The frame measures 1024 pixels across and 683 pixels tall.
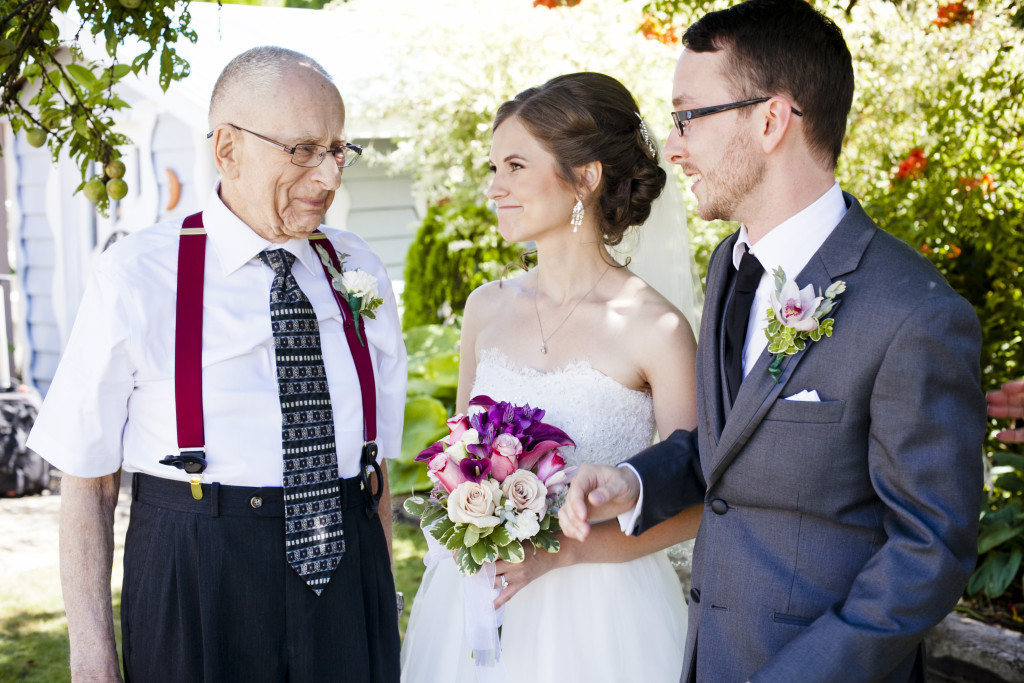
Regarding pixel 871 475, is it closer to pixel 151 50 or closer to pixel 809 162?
pixel 809 162

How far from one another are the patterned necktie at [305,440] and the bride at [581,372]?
510 mm

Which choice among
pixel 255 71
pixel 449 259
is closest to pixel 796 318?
pixel 255 71

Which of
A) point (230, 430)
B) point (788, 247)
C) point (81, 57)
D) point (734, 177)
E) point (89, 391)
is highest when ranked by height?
point (81, 57)

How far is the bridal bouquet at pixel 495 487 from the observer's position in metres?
2.39

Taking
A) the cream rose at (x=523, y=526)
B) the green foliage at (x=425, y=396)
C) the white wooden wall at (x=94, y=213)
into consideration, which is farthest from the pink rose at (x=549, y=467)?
the white wooden wall at (x=94, y=213)

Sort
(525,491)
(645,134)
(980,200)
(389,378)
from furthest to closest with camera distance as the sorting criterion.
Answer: (980,200) < (645,134) < (389,378) < (525,491)

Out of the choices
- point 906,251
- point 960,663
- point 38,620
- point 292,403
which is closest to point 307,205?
point 292,403

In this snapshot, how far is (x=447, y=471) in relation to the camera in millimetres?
2469

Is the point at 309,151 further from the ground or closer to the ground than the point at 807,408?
further from the ground

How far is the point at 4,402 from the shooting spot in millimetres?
7418

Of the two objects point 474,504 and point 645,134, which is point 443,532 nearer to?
point 474,504

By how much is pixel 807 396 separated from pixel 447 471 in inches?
40.5

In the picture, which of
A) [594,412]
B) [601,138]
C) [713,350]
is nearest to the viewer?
[713,350]

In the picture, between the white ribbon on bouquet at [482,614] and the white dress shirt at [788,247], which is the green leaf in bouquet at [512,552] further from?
the white dress shirt at [788,247]
